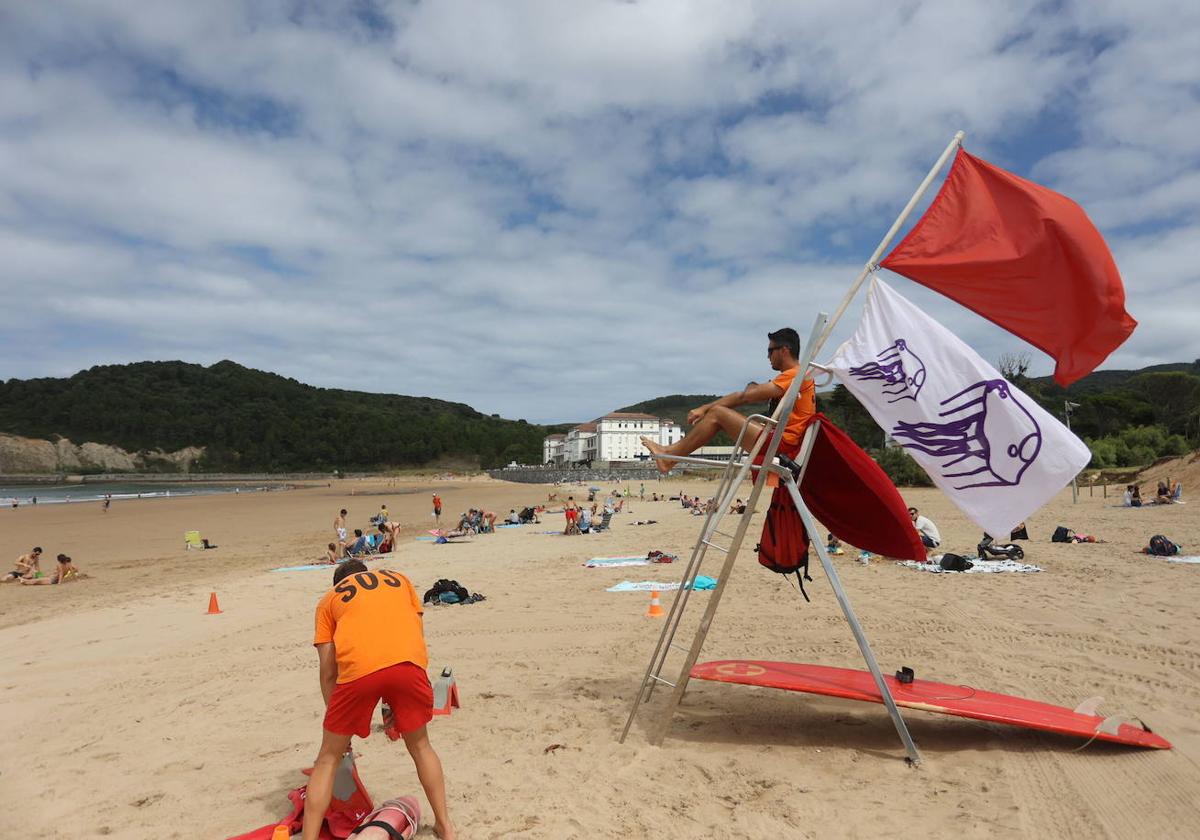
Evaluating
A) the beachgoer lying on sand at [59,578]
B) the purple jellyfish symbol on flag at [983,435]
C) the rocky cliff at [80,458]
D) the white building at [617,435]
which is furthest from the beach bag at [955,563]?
the rocky cliff at [80,458]

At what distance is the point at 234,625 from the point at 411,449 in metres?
123

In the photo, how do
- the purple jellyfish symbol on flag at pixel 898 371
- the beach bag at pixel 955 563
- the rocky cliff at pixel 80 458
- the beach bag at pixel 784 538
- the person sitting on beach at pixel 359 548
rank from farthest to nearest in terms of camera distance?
the rocky cliff at pixel 80 458 → the person sitting on beach at pixel 359 548 → the beach bag at pixel 955 563 → the beach bag at pixel 784 538 → the purple jellyfish symbol on flag at pixel 898 371

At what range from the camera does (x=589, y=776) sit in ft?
15.2

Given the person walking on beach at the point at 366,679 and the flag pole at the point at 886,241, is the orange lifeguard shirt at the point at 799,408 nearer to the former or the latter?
the flag pole at the point at 886,241

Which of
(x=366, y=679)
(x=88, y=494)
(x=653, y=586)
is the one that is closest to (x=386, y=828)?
(x=366, y=679)

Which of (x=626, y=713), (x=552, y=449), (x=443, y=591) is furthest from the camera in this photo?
(x=552, y=449)

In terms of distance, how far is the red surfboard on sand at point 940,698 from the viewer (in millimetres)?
4742

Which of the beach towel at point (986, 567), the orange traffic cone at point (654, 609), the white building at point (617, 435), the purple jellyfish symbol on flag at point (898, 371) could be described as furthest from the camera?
the white building at point (617, 435)

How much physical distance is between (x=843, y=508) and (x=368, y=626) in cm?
375

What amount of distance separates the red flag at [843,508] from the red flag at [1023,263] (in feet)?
4.38

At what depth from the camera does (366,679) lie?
3.65 m

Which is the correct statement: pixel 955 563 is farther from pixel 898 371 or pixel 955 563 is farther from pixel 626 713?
pixel 898 371

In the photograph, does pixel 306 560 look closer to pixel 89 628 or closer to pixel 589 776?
pixel 89 628

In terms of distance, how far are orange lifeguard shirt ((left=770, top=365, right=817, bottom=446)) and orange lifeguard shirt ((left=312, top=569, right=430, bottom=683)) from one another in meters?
2.95
